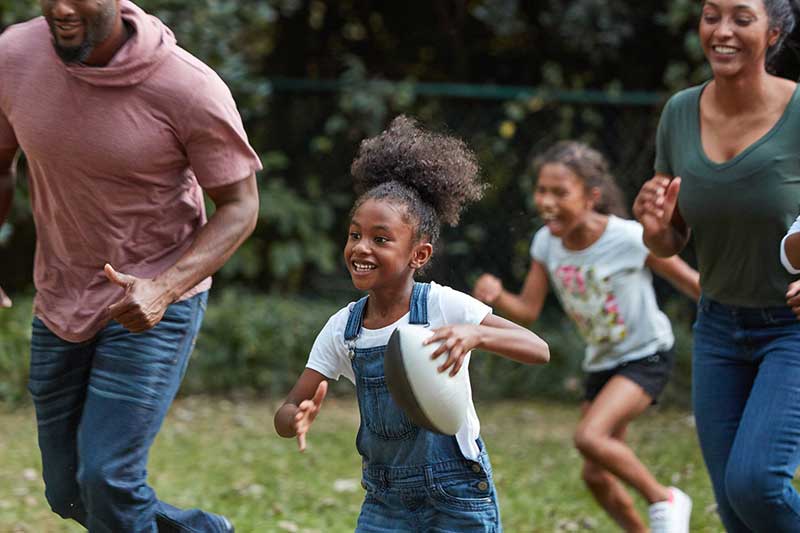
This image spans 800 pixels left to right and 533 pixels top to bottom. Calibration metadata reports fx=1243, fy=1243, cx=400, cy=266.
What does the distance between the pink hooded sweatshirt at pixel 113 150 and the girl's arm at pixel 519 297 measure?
1382mm

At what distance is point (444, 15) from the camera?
938cm

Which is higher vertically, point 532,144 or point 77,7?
point 77,7

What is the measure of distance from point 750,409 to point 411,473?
3.35ft

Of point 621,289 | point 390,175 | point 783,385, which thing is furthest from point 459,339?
point 621,289

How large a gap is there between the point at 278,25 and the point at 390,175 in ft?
20.5

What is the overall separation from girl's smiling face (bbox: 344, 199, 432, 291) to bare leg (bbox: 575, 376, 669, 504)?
1.60 m

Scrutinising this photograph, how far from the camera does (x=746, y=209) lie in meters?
3.53

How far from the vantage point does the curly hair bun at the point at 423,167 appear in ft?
11.2

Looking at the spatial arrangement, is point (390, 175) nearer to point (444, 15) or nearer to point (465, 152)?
point (465, 152)

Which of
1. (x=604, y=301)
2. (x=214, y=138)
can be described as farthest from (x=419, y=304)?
(x=604, y=301)

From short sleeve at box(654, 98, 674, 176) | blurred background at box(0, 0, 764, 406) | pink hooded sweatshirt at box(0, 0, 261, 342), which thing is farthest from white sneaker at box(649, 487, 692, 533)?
blurred background at box(0, 0, 764, 406)

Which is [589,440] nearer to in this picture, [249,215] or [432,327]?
[432,327]

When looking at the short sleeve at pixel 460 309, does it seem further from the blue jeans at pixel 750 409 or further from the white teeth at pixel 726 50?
the white teeth at pixel 726 50

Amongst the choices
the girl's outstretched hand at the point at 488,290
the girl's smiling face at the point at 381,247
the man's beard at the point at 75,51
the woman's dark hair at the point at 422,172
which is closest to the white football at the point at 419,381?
the girl's smiling face at the point at 381,247
